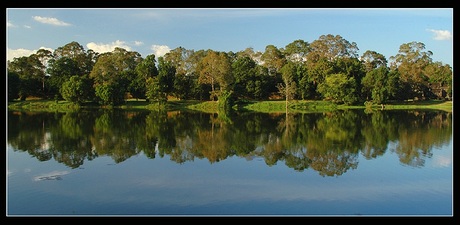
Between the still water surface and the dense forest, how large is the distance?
103 ft

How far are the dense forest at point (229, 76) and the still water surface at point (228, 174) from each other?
31303 mm

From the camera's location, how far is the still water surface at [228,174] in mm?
10117

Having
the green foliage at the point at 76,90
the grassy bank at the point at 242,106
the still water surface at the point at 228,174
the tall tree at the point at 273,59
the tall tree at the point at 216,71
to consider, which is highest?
the tall tree at the point at 273,59

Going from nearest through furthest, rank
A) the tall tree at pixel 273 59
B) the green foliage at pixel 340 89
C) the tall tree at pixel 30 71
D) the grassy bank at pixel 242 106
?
the grassy bank at pixel 242 106, the green foliage at pixel 340 89, the tall tree at pixel 30 71, the tall tree at pixel 273 59

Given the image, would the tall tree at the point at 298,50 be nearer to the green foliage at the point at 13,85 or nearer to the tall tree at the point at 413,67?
the tall tree at the point at 413,67

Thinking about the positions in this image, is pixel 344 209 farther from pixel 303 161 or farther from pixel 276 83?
pixel 276 83

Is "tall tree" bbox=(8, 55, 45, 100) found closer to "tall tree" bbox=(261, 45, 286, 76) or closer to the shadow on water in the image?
the shadow on water

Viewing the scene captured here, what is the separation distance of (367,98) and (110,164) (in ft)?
159

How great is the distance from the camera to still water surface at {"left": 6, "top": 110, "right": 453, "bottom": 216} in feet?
33.2

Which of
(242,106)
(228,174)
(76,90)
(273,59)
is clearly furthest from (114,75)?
(228,174)

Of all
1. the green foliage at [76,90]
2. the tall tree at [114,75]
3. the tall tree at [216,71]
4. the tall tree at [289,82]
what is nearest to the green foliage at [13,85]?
the green foliage at [76,90]

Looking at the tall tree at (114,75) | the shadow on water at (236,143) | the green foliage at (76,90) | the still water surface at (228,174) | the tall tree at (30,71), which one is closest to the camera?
the still water surface at (228,174)

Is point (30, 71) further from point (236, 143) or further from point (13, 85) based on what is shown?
point (236, 143)

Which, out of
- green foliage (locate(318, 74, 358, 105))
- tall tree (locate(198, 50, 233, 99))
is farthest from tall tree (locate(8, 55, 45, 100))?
green foliage (locate(318, 74, 358, 105))
